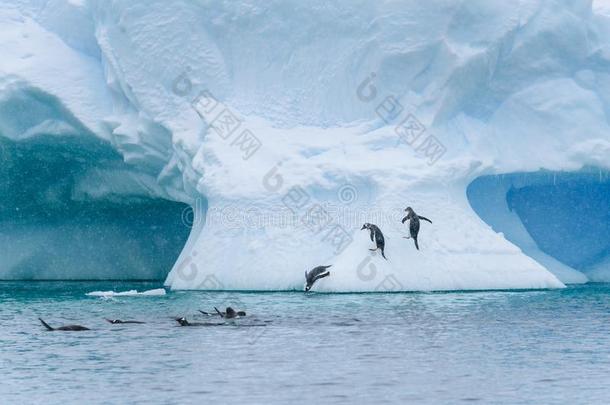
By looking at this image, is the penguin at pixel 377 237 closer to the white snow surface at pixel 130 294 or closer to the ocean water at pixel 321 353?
the ocean water at pixel 321 353

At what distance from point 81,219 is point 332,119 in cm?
1050

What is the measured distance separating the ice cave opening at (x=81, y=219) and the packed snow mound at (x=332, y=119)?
98cm

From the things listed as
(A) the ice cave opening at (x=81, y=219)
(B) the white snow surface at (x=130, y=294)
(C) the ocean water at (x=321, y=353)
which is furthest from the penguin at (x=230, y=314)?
(A) the ice cave opening at (x=81, y=219)

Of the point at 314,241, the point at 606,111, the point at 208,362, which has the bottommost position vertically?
the point at 208,362

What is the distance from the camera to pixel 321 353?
42.3ft

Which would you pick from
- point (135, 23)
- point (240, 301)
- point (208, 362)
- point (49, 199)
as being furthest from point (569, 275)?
point (208, 362)

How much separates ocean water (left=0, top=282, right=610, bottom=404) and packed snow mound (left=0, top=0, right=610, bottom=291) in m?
2.45

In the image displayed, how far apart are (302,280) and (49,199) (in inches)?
437

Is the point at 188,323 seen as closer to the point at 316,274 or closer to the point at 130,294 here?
the point at 316,274

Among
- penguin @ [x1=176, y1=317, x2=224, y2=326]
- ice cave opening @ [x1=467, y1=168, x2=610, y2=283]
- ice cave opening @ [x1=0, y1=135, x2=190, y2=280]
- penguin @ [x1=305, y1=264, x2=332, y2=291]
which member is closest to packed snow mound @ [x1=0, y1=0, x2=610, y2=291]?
penguin @ [x1=305, y1=264, x2=332, y2=291]

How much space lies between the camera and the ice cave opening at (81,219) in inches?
1169

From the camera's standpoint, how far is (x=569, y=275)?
88.9 ft

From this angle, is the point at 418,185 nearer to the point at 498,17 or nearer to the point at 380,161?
the point at 380,161

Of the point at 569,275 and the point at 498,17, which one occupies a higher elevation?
the point at 498,17
